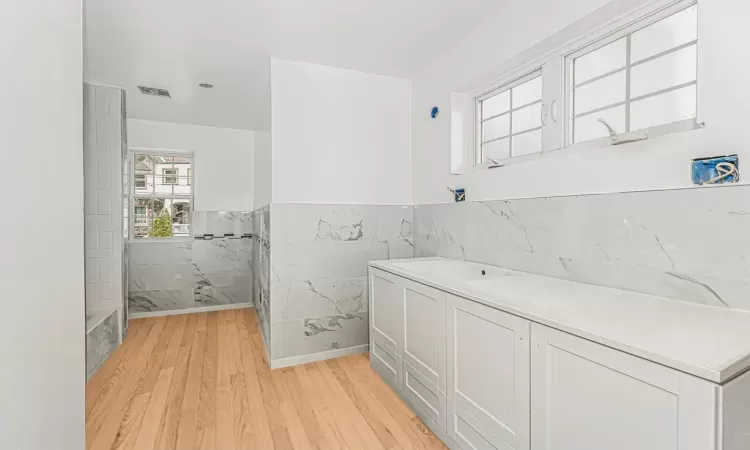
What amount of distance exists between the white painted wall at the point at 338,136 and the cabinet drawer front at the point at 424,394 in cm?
154

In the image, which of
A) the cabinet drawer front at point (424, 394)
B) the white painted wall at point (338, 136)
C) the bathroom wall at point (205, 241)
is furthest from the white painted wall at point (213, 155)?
the cabinet drawer front at point (424, 394)

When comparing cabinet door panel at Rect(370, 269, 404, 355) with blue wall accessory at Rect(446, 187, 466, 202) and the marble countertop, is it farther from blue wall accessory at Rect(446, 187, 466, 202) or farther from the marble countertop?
blue wall accessory at Rect(446, 187, 466, 202)

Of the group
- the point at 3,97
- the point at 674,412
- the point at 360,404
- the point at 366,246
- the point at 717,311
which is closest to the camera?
the point at 3,97

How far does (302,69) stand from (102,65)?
5.53 ft

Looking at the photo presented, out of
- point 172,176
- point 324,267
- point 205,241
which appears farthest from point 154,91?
point 324,267

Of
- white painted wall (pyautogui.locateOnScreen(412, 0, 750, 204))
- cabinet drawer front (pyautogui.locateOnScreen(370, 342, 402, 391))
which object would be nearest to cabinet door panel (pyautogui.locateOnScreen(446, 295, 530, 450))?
cabinet drawer front (pyautogui.locateOnScreen(370, 342, 402, 391))

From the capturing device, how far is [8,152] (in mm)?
720

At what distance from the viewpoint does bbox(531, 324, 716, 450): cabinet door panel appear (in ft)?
2.78

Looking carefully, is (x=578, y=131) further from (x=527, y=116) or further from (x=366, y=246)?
(x=366, y=246)

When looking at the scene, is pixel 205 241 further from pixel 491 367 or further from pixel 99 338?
pixel 491 367

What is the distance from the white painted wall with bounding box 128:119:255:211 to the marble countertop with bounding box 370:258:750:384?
3.58m

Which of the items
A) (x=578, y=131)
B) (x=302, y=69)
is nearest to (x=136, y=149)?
→ (x=302, y=69)

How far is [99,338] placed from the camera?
2885mm

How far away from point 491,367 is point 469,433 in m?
0.39
